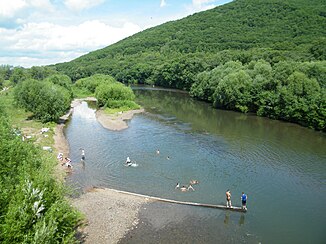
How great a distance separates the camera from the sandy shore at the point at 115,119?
6956 centimetres

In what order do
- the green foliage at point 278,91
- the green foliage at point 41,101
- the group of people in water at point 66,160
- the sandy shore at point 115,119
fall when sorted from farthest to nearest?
the green foliage at point 41,101, the sandy shore at point 115,119, the green foliage at point 278,91, the group of people in water at point 66,160

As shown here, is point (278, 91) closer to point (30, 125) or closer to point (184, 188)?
point (184, 188)

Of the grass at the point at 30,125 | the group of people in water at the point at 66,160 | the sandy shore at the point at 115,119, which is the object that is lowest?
the sandy shore at the point at 115,119

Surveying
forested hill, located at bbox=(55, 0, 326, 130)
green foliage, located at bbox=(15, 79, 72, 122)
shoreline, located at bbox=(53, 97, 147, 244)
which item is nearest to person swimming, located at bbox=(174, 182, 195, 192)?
shoreline, located at bbox=(53, 97, 147, 244)

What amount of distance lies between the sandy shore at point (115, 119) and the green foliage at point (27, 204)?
44.5 m

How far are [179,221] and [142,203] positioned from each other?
5.18 m

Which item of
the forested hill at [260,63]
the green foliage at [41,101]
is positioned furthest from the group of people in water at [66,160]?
the forested hill at [260,63]

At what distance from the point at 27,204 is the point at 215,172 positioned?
2944 centimetres

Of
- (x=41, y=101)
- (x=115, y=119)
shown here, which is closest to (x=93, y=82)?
(x=115, y=119)

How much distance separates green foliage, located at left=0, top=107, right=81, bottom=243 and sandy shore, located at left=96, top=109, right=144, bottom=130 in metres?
44.5

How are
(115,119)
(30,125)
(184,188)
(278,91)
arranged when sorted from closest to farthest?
1. (184,188)
2. (30,125)
3. (278,91)
4. (115,119)

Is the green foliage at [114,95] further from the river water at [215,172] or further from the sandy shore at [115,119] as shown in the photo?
the river water at [215,172]

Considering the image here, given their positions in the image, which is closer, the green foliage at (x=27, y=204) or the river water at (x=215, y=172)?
the green foliage at (x=27, y=204)

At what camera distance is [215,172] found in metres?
42.5
